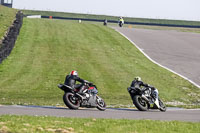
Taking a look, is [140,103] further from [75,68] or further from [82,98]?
[75,68]

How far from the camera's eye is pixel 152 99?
55.1 feet

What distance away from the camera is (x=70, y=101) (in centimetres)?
1485

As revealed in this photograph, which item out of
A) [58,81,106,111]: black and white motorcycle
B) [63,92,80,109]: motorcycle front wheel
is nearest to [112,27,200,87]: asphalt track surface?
[58,81,106,111]: black and white motorcycle

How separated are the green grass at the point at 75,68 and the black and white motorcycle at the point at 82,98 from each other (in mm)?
3303

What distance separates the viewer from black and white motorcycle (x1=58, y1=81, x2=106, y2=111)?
14787mm

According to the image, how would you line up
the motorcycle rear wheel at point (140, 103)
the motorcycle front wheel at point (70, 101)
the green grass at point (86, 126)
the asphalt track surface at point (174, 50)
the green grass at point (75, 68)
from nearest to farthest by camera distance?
the green grass at point (86, 126), the motorcycle front wheel at point (70, 101), the motorcycle rear wheel at point (140, 103), the green grass at point (75, 68), the asphalt track surface at point (174, 50)

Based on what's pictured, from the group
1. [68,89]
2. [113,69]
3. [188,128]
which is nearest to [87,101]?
[68,89]

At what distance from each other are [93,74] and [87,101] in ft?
36.7

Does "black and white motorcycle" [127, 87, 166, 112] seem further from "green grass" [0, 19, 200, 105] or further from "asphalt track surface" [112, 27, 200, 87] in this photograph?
"asphalt track surface" [112, 27, 200, 87]

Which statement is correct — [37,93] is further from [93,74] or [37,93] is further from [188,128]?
[188,128]

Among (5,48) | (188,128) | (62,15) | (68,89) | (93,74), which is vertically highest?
(62,15)

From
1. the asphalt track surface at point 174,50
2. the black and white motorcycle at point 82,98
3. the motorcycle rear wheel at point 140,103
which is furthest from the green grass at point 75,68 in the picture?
the motorcycle rear wheel at point 140,103

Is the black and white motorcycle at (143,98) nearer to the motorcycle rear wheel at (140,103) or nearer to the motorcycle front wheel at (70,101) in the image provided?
the motorcycle rear wheel at (140,103)

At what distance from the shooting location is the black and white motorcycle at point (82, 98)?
14.8 m
